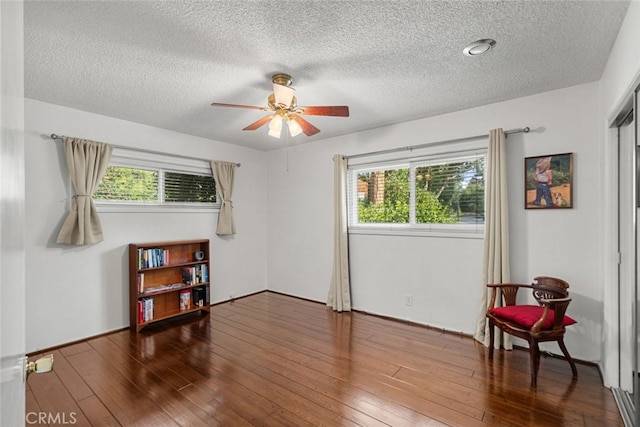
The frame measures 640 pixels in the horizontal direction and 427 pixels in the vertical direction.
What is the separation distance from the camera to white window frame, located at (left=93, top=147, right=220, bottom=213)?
12.0 ft

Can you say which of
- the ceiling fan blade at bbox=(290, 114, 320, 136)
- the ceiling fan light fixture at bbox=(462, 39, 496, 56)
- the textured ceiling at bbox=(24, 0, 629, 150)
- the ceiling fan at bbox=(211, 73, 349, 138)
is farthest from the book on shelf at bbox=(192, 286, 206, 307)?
the ceiling fan light fixture at bbox=(462, 39, 496, 56)

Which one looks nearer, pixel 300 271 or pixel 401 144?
pixel 401 144

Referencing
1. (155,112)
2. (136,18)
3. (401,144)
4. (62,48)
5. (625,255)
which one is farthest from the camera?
(401,144)

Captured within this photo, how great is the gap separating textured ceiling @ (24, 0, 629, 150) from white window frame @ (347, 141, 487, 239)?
0.53m

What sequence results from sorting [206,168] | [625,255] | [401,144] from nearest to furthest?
[625,255], [401,144], [206,168]

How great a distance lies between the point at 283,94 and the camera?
7.81 feet

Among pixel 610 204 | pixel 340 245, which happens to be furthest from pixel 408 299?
pixel 610 204

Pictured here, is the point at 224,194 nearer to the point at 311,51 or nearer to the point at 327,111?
the point at 327,111

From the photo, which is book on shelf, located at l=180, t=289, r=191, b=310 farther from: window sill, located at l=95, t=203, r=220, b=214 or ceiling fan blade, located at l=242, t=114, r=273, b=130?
ceiling fan blade, located at l=242, t=114, r=273, b=130

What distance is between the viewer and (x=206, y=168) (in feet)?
15.2

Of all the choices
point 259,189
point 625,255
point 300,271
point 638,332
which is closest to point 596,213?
point 625,255

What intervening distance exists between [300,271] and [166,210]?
7.40ft

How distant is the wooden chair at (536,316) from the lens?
7.69 ft

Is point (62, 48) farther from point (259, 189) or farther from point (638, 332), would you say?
point (638, 332)
